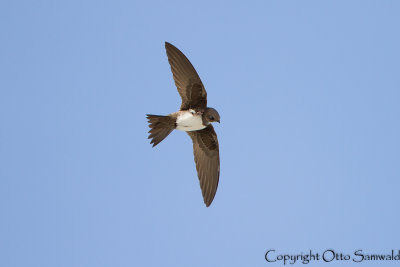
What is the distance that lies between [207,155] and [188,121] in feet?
2.67

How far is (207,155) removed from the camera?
6.62 metres

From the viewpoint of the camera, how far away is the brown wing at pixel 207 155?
21.1 feet

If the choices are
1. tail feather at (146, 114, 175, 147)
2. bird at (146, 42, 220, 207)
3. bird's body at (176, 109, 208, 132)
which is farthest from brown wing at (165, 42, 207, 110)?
tail feather at (146, 114, 175, 147)

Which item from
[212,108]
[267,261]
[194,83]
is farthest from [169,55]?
[267,261]

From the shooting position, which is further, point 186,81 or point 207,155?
point 207,155

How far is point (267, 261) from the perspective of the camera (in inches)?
236

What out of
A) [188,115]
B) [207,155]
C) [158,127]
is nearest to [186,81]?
[188,115]

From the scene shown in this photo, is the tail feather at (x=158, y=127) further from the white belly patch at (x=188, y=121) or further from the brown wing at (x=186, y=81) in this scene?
the brown wing at (x=186, y=81)

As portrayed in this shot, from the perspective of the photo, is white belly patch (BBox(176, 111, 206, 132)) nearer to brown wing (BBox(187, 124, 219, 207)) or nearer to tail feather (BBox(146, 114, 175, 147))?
tail feather (BBox(146, 114, 175, 147))

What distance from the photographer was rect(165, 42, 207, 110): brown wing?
19.7 feet

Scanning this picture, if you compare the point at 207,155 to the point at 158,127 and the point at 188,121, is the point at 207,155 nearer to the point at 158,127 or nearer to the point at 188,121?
the point at 188,121

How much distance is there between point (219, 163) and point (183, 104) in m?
0.99

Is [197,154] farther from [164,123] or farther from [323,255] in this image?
[323,255]

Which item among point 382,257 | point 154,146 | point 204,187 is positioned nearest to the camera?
point 154,146
